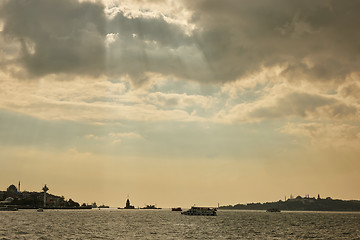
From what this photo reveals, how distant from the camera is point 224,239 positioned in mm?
108250

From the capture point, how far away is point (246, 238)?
11194cm

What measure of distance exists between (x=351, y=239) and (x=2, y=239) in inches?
3500

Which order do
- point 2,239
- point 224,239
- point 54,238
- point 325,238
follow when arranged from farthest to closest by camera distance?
point 325,238
point 224,239
point 54,238
point 2,239

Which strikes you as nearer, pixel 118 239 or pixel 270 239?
pixel 118 239

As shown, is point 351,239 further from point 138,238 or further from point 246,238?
point 138,238

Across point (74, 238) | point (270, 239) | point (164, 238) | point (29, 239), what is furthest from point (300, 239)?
point (29, 239)

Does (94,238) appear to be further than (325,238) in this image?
No

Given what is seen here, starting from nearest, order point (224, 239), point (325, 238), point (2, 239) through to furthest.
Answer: point (2, 239) < point (224, 239) < point (325, 238)

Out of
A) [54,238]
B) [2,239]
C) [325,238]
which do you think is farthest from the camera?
[325,238]

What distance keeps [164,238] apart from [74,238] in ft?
73.2

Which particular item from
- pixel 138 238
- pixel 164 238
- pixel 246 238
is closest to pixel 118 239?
pixel 138 238

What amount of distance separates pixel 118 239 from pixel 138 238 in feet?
17.6

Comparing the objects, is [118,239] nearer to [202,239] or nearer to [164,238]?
[164,238]

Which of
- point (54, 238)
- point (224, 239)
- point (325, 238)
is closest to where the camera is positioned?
point (54, 238)
